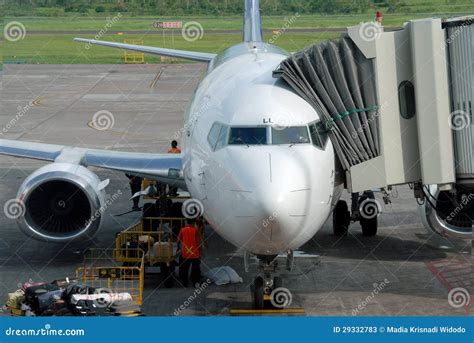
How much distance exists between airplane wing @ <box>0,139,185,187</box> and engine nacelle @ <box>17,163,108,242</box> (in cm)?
102

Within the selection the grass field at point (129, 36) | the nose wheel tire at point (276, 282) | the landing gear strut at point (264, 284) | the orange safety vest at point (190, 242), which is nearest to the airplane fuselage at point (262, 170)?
the landing gear strut at point (264, 284)

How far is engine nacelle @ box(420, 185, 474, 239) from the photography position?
2117 cm

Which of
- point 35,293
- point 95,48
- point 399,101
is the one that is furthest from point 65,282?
point 95,48

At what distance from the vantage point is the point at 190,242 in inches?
742

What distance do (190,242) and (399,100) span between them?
16.1ft

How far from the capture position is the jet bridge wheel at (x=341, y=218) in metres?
23.4

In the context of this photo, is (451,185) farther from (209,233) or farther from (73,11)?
(73,11)

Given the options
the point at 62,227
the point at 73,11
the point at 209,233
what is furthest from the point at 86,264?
the point at 73,11

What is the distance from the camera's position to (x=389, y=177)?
16359 mm

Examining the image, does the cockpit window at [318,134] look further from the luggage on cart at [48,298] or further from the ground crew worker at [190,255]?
the luggage on cart at [48,298]

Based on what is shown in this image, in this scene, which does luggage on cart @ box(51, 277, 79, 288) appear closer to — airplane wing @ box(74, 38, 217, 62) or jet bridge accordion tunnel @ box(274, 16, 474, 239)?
jet bridge accordion tunnel @ box(274, 16, 474, 239)

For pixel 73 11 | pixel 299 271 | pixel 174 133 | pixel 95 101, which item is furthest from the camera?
pixel 73 11

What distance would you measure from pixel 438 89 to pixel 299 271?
Result: 5.50 metres

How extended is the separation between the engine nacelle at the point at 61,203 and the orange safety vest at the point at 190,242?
2.76 metres
